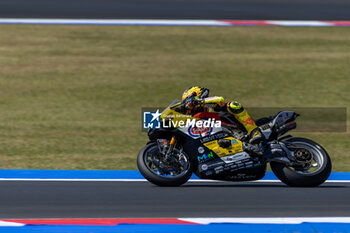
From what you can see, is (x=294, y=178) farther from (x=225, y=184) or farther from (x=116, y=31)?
(x=116, y=31)

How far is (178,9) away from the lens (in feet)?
74.5

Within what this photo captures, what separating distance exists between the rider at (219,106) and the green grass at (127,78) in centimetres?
260

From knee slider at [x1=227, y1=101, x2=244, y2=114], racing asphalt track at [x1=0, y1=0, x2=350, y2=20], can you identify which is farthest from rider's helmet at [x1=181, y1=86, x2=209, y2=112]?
racing asphalt track at [x1=0, y1=0, x2=350, y2=20]

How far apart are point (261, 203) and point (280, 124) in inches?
52.5

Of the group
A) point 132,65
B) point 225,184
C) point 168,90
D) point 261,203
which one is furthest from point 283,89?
point 261,203

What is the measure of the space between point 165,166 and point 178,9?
48.4ft

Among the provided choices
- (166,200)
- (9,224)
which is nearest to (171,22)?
(166,200)

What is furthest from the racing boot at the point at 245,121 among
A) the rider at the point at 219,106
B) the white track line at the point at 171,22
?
the white track line at the point at 171,22

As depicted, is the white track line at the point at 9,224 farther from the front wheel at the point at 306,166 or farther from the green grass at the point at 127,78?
the green grass at the point at 127,78

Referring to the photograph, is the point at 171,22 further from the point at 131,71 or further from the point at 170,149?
the point at 170,149

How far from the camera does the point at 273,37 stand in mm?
20281

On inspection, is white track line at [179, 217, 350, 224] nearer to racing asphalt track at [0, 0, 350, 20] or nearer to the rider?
the rider

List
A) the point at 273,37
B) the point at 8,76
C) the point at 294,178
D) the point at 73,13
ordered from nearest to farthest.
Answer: the point at 294,178 < the point at 8,76 < the point at 273,37 < the point at 73,13

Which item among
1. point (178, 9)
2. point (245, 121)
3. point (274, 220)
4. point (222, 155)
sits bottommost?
point (274, 220)
